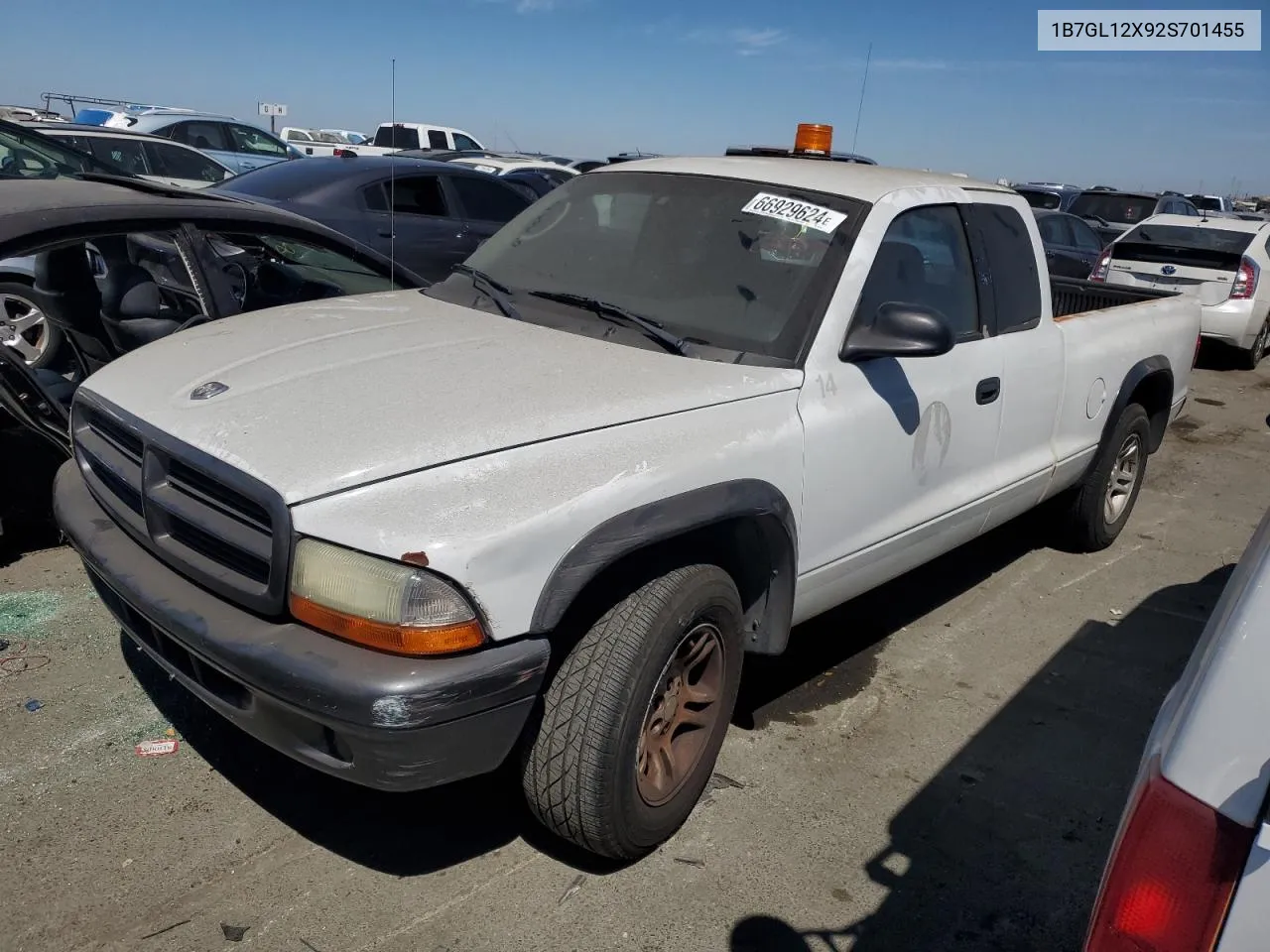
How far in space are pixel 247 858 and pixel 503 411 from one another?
137 centimetres

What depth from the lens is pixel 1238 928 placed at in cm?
126

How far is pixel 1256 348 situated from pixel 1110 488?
7347 millimetres

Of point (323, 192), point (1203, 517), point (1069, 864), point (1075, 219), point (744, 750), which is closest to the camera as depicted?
point (1069, 864)

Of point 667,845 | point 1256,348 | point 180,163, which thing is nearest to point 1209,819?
point 667,845

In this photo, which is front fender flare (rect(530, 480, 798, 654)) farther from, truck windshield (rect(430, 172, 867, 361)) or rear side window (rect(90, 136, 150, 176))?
rear side window (rect(90, 136, 150, 176))

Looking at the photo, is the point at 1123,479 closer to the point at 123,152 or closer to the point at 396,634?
the point at 396,634

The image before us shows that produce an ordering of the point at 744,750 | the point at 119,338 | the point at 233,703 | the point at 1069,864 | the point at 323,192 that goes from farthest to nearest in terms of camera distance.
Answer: the point at 323,192 → the point at 119,338 → the point at 744,750 → the point at 1069,864 → the point at 233,703

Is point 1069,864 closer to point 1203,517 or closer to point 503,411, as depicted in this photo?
point 503,411

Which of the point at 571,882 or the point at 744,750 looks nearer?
the point at 571,882

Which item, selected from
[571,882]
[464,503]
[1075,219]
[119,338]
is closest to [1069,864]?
[571,882]

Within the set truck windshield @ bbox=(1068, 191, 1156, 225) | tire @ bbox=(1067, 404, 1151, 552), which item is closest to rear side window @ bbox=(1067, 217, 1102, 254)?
truck windshield @ bbox=(1068, 191, 1156, 225)

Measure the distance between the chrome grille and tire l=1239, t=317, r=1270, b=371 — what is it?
11.2m

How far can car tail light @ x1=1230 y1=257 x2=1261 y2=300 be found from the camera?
10.4 metres

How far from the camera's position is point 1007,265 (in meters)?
4.04
